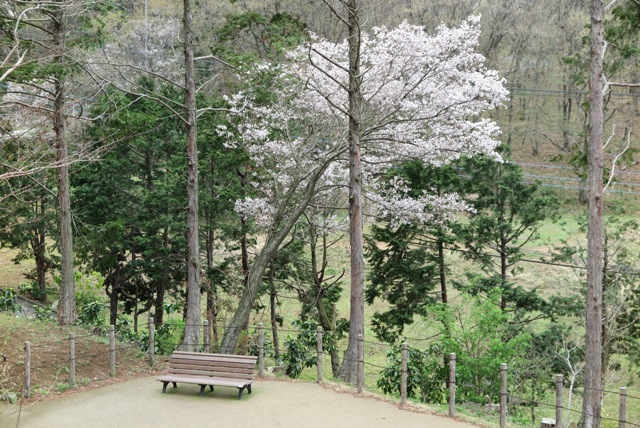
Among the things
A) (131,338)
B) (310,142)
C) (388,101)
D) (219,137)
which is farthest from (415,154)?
(131,338)

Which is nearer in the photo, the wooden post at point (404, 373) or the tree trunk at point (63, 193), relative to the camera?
the wooden post at point (404, 373)

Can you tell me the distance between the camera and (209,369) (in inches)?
426

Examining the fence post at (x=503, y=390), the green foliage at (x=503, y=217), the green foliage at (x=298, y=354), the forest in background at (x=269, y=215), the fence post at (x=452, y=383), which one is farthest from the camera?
the green foliage at (x=503, y=217)

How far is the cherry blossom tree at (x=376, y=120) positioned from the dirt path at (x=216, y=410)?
3.53m

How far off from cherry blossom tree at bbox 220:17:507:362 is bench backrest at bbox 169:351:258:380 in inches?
127

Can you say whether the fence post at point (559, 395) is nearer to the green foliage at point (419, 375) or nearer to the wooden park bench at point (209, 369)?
the wooden park bench at point (209, 369)

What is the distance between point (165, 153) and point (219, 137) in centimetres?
328

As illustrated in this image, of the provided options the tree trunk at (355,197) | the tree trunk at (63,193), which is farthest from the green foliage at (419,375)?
the tree trunk at (63,193)

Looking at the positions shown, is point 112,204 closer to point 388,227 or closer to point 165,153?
point 165,153

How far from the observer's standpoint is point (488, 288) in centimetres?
1797

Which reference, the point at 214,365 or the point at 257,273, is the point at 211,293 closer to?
the point at 257,273

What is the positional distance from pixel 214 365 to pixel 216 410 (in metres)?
1.01

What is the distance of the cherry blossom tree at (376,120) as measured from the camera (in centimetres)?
1572

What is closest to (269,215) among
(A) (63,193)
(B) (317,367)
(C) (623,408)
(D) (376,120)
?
(D) (376,120)
